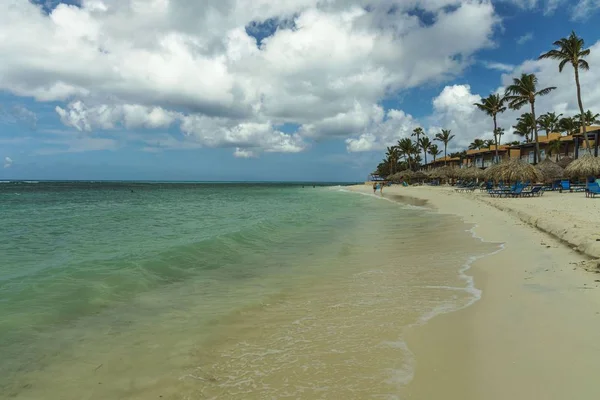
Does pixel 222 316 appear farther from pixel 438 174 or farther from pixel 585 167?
pixel 438 174

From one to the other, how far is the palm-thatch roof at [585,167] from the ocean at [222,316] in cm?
2111

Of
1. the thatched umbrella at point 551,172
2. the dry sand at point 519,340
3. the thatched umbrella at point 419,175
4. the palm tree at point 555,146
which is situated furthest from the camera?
the thatched umbrella at point 419,175

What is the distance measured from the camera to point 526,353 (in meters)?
3.56

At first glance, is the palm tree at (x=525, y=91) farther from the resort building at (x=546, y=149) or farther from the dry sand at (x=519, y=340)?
the dry sand at (x=519, y=340)

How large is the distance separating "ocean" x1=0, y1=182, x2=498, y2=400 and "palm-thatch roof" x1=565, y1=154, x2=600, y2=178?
21.1 metres

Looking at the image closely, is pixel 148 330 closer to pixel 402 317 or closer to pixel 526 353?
pixel 402 317

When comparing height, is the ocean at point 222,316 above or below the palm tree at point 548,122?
below

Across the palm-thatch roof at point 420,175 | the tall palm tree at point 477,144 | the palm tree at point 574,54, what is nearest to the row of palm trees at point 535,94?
the palm tree at point 574,54

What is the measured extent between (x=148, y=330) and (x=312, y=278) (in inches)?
132

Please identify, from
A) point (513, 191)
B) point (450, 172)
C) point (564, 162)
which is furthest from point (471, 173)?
point (513, 191)

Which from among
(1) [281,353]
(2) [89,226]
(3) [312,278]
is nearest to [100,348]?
(1) [281,353]

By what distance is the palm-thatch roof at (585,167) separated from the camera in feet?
85.4

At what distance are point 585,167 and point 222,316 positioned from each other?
2973 cm

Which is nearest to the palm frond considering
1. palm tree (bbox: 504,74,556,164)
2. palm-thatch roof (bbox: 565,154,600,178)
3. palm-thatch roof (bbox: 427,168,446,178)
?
palm tree (bbox: 504,74,556,164)
